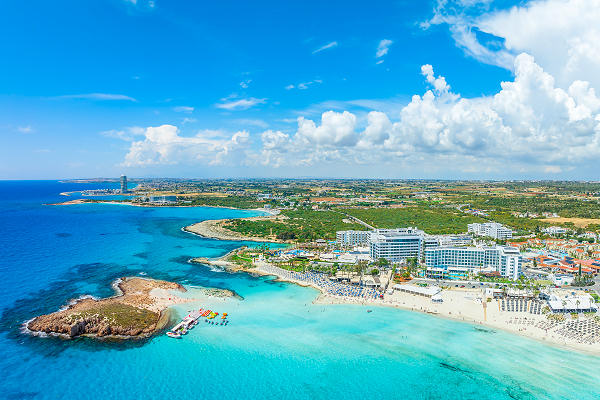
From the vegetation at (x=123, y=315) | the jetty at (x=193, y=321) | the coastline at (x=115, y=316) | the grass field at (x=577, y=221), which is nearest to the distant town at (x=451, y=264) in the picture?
the grass field at (x=577, y=221)

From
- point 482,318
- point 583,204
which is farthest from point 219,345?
point 583,204

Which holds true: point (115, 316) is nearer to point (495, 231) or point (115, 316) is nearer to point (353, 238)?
point (353, 238)

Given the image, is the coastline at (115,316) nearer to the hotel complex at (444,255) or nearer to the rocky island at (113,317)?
the rocky island at (113,317)

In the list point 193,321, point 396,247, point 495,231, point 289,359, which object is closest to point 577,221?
point 495,231

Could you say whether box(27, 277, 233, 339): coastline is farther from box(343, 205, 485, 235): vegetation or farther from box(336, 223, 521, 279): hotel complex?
box(343, 205, 485, 235): vegetation

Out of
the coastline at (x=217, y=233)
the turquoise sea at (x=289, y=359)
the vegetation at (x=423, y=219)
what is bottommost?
the turquoise sea at (x=289, y=359)

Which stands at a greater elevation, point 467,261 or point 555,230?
point 555,230
